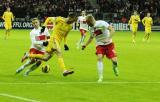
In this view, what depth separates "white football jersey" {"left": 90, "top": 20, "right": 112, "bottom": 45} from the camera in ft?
58.1

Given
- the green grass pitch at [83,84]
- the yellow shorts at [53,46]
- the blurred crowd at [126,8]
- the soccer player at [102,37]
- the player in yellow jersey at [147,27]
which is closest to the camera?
the green grass pitch at [83,84]

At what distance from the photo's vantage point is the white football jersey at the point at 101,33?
17719 millimetres

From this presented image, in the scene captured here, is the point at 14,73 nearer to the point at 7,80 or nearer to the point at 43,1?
the point at 7,80

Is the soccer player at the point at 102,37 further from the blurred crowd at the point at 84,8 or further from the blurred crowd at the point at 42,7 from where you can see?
the blurred crowd at the point at 42,7

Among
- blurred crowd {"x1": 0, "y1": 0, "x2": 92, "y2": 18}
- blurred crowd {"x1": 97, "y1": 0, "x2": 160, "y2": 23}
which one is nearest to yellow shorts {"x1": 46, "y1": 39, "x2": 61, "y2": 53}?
blurred crowd {"x1": 0, "y1": 0, "x2": 92, "y2": 18}

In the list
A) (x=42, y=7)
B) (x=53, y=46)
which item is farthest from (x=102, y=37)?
(x=42, y=7)

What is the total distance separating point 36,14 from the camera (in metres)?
63.9

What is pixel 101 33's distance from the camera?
17969 millimetres

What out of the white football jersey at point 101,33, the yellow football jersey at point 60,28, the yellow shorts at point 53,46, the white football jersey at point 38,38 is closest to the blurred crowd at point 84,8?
the white football jersey at point 38,38

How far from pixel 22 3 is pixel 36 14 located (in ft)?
11.3

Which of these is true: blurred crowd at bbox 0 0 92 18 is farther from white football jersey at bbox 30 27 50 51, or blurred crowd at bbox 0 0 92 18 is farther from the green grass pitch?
white football jersey at bbox 30 27 50 51

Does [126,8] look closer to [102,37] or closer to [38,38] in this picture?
[38,38]

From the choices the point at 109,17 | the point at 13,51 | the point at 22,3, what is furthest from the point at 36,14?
the point at 13,51

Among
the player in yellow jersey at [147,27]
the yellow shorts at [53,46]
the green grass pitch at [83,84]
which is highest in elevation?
the yellow shorts at [53,46]
